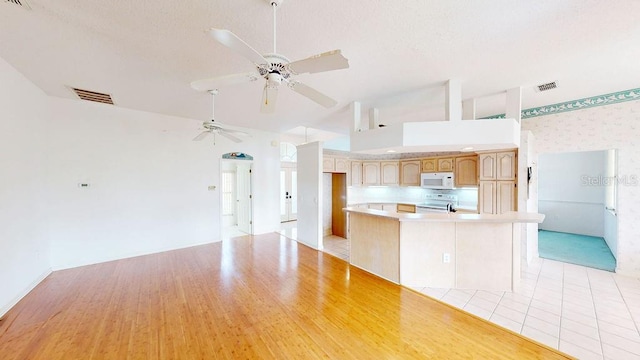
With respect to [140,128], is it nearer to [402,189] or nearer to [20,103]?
[20,103]

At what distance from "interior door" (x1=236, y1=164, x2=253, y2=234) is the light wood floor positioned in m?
2.64

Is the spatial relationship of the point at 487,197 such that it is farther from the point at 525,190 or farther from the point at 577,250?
the point at 577,250

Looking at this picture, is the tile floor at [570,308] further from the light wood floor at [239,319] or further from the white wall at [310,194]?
the white wall at [310,194]

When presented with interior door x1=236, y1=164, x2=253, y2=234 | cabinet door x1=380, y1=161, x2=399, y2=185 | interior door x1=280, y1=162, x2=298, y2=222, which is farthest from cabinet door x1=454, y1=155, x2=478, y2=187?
interior door x1=236, y1=164, x2=253, y2=234

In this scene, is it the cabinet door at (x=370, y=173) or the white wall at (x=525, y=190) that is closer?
the white wall at (x=525, y=190)

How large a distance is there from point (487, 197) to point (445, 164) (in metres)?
1.31

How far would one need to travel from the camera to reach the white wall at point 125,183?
13.0ft

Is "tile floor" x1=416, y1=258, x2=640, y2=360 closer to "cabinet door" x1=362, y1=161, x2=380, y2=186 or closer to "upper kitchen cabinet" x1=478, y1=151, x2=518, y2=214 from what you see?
"upper kitchen cabinet" x1=478, y1=151, x2=518, y2=214

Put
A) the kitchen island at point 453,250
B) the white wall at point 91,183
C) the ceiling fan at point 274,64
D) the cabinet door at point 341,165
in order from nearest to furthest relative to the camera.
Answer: the ceiling fan at point 274,64 < the white wall at point 91,183 < the kitchen island at point 453,250 < the cabinet door at point 341,165

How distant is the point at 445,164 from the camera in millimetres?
5715

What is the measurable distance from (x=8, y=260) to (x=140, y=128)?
2697mm

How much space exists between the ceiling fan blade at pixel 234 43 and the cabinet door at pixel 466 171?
17.4ft

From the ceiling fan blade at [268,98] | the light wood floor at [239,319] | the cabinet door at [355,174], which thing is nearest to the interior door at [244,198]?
the light wood floor at [239,319]

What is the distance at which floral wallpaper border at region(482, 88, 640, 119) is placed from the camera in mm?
3602
